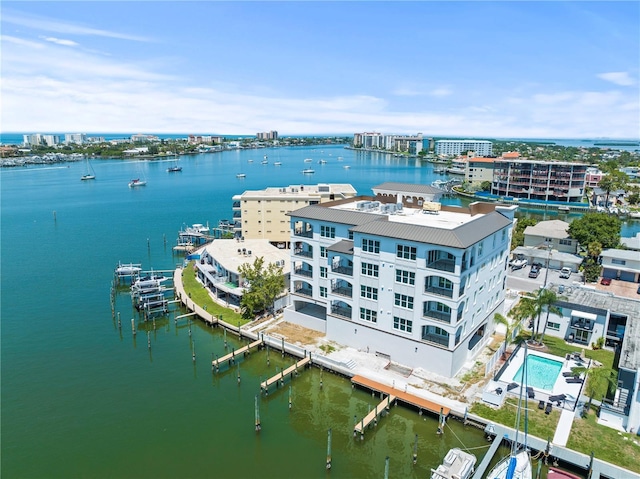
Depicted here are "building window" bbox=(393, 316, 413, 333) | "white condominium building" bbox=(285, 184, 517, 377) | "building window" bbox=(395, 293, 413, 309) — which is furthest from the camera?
"building window" bbox=(393, 316, 413, 333)

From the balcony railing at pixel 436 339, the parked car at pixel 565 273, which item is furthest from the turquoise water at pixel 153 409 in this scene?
the parked car at pixel 565 273

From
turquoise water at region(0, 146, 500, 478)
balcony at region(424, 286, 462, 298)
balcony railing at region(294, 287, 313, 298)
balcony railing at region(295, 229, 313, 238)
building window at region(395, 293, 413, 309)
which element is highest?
balcony railing at region(295, 229, 313, 238)

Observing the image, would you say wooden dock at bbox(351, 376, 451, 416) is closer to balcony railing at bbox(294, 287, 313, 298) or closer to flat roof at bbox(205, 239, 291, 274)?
balcony railing at bbox(294, 287, 313, 298)

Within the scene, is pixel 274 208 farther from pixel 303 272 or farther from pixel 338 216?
pixel 338 216

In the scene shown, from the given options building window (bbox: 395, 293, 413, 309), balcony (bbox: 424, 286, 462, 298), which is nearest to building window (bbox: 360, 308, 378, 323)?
building window (bbox: 395, 293, 413, 309)

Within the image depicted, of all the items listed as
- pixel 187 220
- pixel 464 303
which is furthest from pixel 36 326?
pixel 187 220

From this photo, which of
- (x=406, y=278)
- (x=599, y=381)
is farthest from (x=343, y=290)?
(x=599, y=381)
